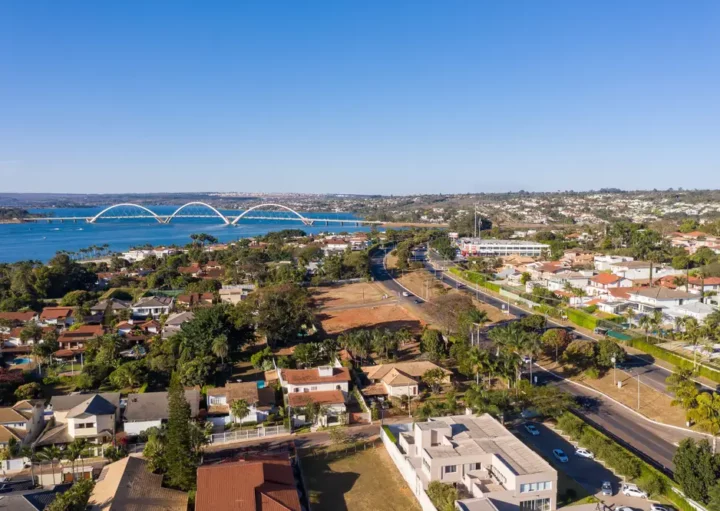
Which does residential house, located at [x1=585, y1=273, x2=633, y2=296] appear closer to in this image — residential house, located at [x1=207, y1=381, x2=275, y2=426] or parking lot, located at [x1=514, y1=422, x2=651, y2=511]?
parking lot, located at [x1=514, y1=422, x2=651, y2=511]

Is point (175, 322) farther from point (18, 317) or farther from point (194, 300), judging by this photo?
point (18, 317)

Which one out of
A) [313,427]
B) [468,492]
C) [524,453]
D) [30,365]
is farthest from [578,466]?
[30,365]

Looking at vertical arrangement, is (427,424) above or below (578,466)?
above

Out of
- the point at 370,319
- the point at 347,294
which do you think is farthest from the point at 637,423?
A: the point at 347,294

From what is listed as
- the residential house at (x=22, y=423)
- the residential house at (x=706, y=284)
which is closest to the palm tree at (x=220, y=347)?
the residential house at (x=22, y=423)

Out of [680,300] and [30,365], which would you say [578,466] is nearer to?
[680,300]

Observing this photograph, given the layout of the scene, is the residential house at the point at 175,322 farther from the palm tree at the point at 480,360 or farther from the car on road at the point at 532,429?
the car on road at the point at 532,429
